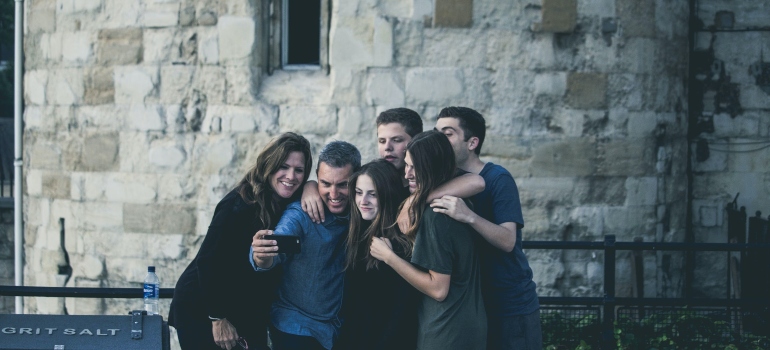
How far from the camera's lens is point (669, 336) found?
7.30m

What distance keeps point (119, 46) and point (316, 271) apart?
453 centimetres

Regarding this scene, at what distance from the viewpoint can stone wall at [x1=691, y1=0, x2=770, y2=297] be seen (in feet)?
33.6

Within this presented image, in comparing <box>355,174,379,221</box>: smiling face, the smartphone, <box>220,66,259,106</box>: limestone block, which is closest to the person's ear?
<box>355,174,379,221</box>: smiling face

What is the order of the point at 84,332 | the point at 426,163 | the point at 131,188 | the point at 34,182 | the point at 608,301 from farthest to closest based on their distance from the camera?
the point at 34,182
the point at 131,188
the point at 608,301
the point at 84,332
the point at 426,163

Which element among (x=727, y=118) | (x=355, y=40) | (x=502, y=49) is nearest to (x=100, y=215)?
(x=355, y=40)

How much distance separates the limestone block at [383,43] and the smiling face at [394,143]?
273cm

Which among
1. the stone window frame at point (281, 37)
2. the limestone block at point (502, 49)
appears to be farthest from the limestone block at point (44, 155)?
the limestone block at point (502, 49)

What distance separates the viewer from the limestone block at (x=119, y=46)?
878 centimetres

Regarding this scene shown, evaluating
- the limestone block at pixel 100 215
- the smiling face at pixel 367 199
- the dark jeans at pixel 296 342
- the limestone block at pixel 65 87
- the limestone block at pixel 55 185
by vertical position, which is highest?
the limestone block at pixel 65 87

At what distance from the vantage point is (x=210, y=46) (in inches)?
337

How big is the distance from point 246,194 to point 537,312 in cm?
160

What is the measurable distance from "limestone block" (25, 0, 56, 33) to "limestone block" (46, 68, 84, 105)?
437 millimetres

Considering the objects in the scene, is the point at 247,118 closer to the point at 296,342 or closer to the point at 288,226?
the point at 288,226

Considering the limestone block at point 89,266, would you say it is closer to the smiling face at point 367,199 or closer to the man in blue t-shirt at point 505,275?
the smiling face at point 367,199
